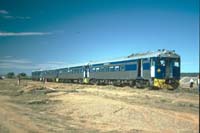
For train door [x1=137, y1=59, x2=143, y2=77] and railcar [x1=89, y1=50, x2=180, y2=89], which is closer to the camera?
railcar [x1=89, y1=50, x2=180, y2=89]

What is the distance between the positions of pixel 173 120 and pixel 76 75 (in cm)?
4858

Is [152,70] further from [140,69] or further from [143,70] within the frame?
[140,69]

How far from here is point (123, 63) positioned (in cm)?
4262

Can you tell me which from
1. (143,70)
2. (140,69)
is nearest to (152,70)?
(143,70)

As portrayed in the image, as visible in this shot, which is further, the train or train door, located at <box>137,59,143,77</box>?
train door, located at <box>137,59,143,77</box>

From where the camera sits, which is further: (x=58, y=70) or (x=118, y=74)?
(x=58, y=70)

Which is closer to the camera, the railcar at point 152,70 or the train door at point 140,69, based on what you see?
the railcar at point 152,70

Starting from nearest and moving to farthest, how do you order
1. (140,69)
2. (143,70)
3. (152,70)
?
1. (152,70)
2. (143,70)
3. (140,69)

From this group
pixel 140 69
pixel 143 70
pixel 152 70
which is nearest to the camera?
pixel 152 70

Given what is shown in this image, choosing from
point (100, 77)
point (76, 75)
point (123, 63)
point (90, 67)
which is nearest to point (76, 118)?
point (123, 63)

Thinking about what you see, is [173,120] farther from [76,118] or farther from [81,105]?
[81,105]

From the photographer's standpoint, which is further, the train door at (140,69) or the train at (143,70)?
the train door at (140,69)

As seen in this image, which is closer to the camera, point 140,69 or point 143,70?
point 143,70

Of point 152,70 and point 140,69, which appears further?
point 140,69
